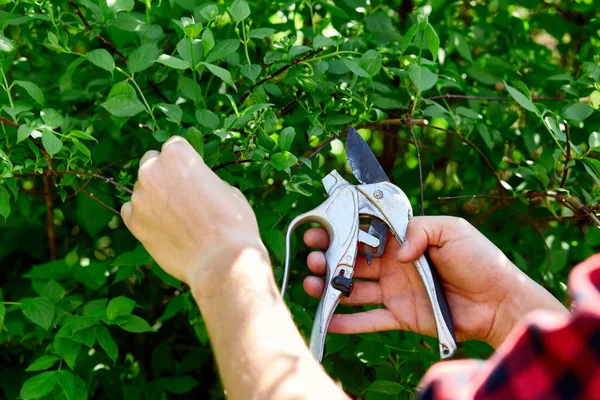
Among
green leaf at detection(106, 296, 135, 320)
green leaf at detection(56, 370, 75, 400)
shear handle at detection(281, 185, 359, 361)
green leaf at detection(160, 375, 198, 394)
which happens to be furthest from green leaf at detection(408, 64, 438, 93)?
green leaf at detection(160, 375, 198, 394)

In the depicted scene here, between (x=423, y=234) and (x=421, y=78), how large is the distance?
0.38 metres

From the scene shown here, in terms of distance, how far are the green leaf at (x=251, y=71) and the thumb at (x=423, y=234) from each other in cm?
49

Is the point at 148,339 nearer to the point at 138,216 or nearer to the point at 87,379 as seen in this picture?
the point at 87,379

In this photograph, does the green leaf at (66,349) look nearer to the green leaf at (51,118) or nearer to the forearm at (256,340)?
the green leaf at (51,118)

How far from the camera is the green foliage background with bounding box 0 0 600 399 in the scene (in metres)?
1.84

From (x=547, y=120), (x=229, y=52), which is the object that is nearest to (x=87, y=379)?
(x=229, y=52)

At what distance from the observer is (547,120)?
1.94 metres

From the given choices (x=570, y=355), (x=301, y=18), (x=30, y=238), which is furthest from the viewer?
(x=30, y=238)

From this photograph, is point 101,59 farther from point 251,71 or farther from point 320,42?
point 320,42

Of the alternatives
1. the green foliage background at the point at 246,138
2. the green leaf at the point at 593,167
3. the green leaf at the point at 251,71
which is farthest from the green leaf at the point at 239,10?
the green leaf at the point at 593,167

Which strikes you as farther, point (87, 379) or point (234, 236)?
point (87, 379)

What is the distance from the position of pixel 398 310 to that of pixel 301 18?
99 centimetres

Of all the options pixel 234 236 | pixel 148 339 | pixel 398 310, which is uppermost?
pixel 234 236

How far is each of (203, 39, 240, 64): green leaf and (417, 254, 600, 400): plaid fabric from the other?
1061 mm
